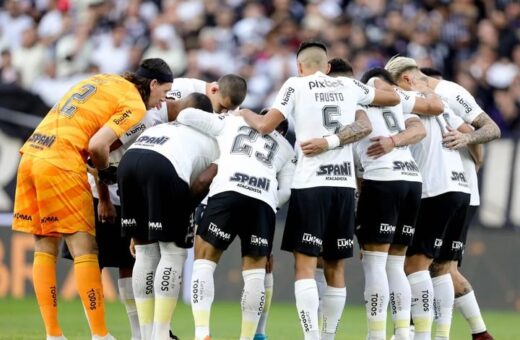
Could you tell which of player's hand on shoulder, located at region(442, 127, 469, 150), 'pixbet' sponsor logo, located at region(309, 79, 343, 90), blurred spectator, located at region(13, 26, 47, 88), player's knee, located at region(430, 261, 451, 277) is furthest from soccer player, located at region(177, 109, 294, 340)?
blurred spectator, located at region(13, 26, 47, 88)

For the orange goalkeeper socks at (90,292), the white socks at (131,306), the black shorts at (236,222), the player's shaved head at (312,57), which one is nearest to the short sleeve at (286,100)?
the player's shaved head at (312,57)

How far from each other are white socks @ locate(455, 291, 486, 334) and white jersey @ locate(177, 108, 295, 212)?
276 centimetres

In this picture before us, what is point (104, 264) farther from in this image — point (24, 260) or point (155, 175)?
point (24, 260)

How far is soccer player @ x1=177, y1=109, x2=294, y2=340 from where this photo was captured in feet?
39.1

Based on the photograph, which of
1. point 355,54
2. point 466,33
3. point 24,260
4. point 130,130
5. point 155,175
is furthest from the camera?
point 466,33

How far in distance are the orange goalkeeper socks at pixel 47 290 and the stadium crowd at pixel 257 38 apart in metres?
8.84

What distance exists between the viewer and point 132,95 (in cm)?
1244

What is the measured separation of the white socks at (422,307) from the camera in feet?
42.2

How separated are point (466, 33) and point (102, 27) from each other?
6906 millimetres

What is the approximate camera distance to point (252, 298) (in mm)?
11992

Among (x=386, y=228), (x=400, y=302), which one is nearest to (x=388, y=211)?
(x=386, y=228)

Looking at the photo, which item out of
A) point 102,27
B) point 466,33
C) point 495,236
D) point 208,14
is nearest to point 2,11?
point 102,27

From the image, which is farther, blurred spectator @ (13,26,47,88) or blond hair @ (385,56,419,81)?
blurred spectator @ (13,26,47,88)

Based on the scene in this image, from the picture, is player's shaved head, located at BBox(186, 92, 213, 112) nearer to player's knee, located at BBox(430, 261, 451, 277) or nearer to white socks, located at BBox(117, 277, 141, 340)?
white socks, located at BBox(117, 277, 141, 340)
